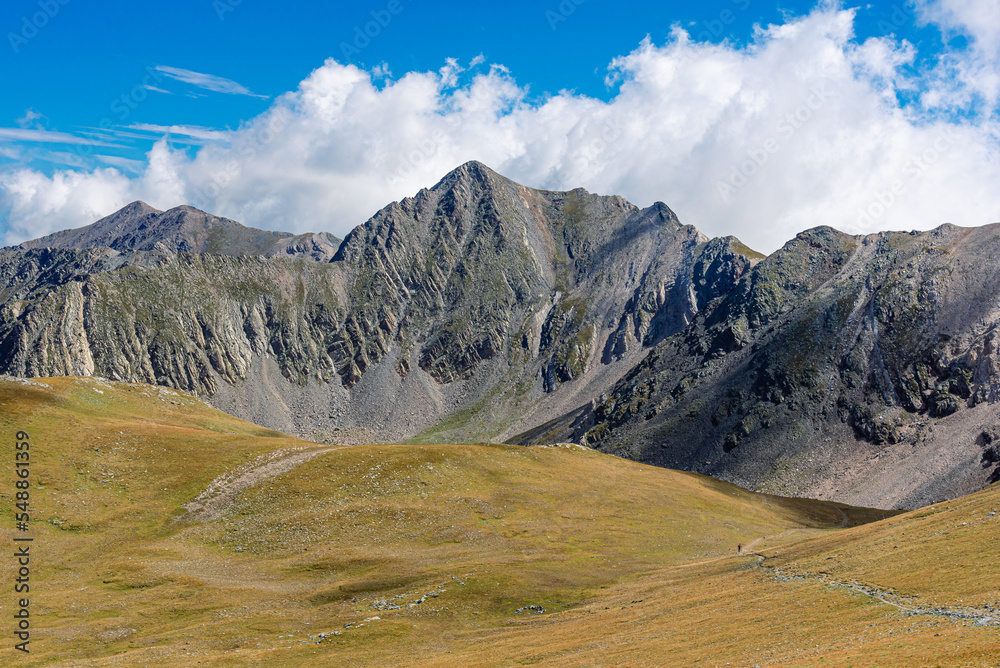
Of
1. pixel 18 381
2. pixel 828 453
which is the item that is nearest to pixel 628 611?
pixel 18 381

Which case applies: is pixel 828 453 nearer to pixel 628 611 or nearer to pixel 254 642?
pixel 628 611

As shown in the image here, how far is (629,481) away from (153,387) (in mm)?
89149

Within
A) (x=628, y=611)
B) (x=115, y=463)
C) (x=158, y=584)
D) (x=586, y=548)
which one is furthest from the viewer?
(x=115, y=463)

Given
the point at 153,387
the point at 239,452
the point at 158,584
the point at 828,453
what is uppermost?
the point at 153,387

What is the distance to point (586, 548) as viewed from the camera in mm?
81250

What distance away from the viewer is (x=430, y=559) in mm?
73188

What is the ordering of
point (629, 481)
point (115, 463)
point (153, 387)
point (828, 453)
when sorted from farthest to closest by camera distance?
point (828, 453), point (153, 387), point (629, 481), point (115, 463)

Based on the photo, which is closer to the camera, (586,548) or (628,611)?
(628,611)

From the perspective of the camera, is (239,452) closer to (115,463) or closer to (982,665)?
(115,463)

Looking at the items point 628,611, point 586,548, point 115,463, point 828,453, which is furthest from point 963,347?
point 115,463

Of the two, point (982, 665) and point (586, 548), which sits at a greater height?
point (982, 665)

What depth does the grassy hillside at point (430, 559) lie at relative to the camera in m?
40.8

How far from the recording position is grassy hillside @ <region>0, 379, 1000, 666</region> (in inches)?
1608

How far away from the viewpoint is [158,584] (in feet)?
213
